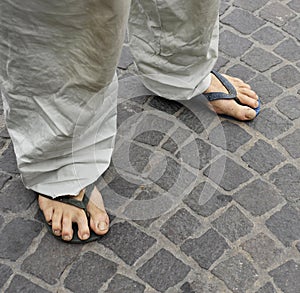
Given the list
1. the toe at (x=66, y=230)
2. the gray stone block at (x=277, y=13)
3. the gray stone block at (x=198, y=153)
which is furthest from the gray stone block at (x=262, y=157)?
the gray stone block at (x=277, y=13)

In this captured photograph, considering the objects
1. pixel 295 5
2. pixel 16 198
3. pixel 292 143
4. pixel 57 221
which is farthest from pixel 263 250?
pixel 295 5

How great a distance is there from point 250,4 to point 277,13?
7.2 inches

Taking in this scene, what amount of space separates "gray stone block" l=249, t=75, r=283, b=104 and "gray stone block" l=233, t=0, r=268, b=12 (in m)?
0.63

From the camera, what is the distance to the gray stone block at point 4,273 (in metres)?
2.30

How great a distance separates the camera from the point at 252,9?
3541 millimetres

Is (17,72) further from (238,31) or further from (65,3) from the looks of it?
(238,31)

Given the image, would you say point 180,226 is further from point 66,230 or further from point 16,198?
point 16,198

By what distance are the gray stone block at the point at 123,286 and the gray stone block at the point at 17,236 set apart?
1.34 feet

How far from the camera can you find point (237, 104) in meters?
2.89

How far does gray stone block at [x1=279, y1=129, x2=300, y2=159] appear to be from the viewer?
277 cm

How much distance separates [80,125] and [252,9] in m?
1.82

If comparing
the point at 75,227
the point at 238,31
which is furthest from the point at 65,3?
the point at 238,31

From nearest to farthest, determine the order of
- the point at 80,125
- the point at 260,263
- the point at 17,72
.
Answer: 1. the point at 17,72
2. the point at 80,125
3. the point at 260,263

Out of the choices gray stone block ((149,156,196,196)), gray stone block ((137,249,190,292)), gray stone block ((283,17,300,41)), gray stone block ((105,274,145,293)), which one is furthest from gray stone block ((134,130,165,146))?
gray stone block ((283,17,300,41))
